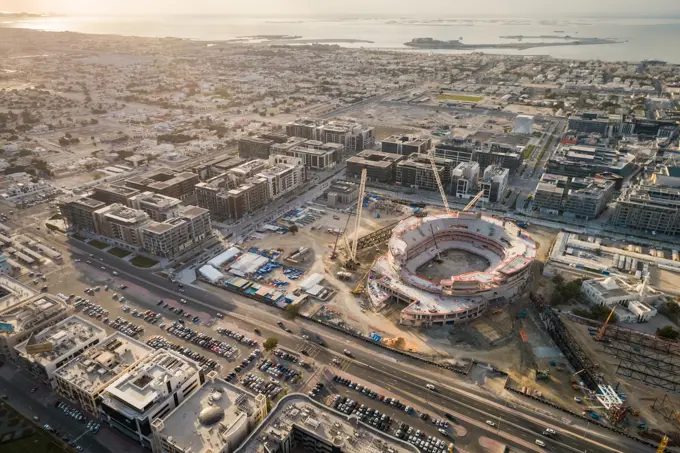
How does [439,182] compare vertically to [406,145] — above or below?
below

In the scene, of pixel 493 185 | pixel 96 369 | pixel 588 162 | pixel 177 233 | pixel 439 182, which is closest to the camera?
pixel 96 369

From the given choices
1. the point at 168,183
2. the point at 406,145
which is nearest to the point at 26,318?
the point at 168,183

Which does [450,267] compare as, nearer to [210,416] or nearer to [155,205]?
[210,416]

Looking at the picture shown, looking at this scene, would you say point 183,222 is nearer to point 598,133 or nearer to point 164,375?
point 164,375

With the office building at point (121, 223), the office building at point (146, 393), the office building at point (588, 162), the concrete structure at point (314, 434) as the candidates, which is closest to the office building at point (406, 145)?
the office building at point (588, 162)

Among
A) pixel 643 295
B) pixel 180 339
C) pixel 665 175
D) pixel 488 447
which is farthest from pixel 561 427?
pixel 665 175
